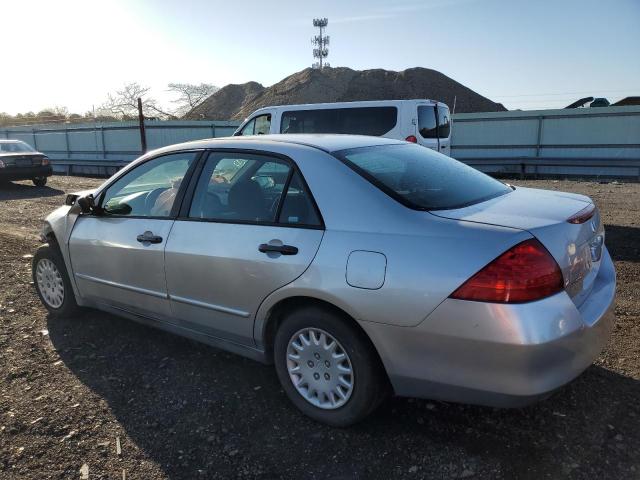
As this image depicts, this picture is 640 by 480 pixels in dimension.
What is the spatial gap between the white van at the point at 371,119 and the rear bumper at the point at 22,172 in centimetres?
776

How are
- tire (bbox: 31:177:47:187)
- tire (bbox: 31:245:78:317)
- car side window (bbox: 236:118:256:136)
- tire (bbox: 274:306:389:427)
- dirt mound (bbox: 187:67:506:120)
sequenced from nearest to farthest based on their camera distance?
1. tire (bbox: 274:306:389:427)
2. tire (bbox: 31:245:78:317)
3. car side window (bbox: 236:118:256:136)
4. tire (bbox: 31:177:47:187)
5. dirt mound (bbox: 187:67:506:120)

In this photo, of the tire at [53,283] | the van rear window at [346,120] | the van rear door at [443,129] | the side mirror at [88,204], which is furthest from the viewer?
the van rear door at [443,129]

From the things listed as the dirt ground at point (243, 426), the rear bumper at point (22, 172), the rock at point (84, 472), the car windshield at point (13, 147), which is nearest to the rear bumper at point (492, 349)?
the dirt ground at point (243, 426)

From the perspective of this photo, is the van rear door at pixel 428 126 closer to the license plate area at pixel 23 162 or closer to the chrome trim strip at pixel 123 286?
the chrome trim strip at pixel 123 286

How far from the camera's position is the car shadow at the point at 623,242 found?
19.5 feet

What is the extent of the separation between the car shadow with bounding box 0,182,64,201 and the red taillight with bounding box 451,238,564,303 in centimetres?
1390

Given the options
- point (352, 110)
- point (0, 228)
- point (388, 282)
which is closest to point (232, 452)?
point (388, 282)

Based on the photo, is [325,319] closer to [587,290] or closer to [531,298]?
[531,298]

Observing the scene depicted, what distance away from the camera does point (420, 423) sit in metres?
2.89

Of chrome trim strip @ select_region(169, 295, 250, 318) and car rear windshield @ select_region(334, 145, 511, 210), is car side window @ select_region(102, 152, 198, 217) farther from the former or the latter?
car rear windshield @ select_region(334, 145, 511, 210)

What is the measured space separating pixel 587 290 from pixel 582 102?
27.0 m

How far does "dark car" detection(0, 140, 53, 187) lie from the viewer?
14844 millimetres

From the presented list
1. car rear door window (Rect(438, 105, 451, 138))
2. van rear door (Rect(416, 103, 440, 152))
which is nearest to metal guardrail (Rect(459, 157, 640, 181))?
car rear door window (Rect(438, 105, 451, 138))

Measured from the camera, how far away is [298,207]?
2.91 m
